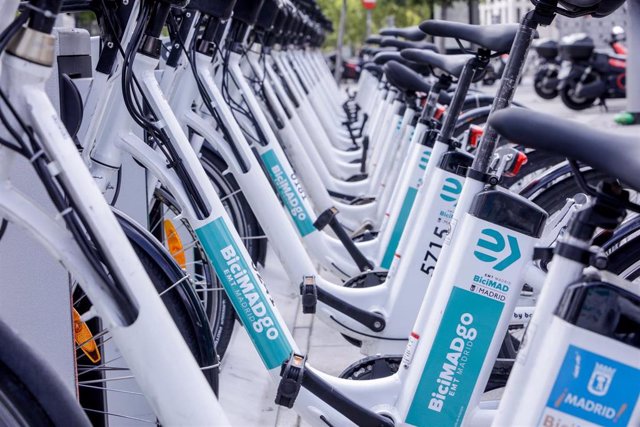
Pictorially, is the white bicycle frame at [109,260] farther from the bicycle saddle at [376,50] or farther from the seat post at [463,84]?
the bicycle saddle at [376,50]

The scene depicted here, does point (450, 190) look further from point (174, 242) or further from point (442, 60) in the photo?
point (174, 242)

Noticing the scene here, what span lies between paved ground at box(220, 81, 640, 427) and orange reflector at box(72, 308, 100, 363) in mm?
894

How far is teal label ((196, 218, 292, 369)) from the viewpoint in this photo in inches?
94.1

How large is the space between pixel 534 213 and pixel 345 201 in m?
3.49

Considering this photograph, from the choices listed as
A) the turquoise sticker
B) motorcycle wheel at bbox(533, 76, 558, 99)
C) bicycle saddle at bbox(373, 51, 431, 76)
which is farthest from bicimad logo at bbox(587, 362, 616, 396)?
motorcycle wheel at bbox(533, 76, 558, 99)

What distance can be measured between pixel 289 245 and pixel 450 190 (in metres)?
0.59

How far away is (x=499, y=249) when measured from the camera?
2.21m

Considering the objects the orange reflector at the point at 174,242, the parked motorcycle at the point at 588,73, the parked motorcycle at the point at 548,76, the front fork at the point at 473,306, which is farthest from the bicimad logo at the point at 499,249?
the parked motorcycle at the point at 548,76

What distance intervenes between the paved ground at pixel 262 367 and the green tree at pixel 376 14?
19.9m

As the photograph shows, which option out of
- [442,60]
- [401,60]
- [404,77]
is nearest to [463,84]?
[442,60]

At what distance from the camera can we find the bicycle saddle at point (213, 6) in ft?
9.29

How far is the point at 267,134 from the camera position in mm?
3635

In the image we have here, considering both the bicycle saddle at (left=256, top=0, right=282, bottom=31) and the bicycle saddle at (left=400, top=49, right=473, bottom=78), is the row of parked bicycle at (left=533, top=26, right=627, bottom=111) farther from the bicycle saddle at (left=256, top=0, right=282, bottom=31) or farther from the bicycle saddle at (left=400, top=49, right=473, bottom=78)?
the bicycle saddle at (left=400, top=49, right=473, bottom=78)

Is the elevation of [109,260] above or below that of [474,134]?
below
